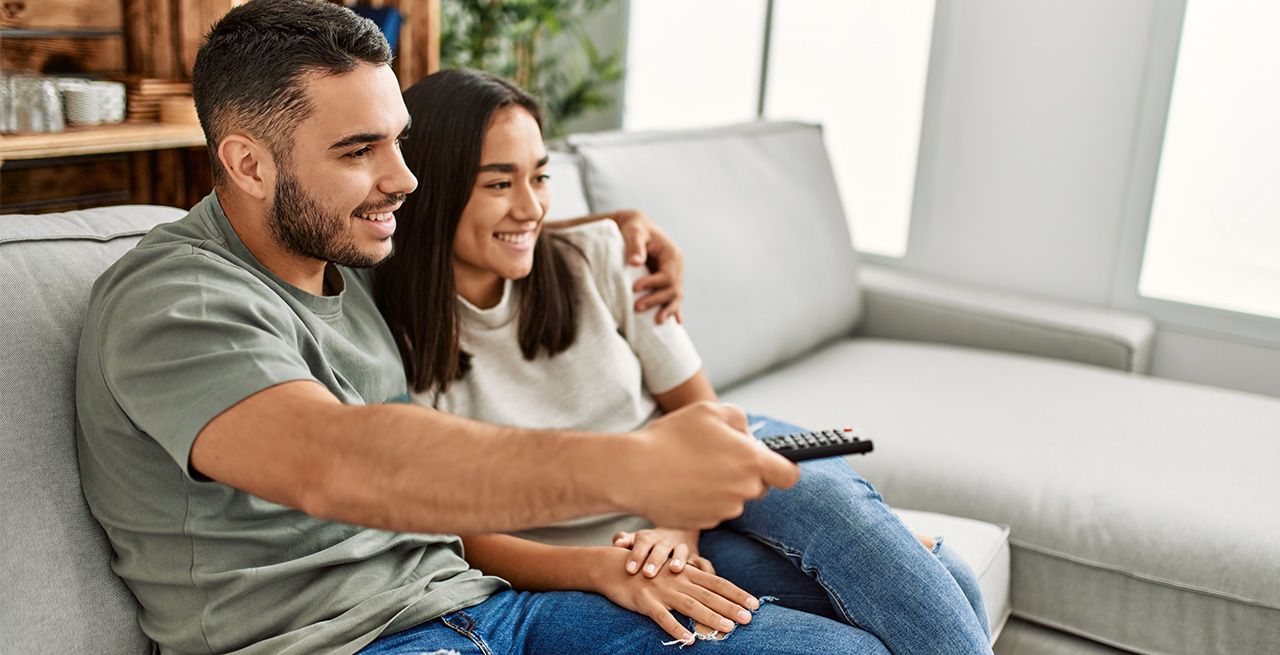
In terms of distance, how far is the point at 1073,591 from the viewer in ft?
5.87

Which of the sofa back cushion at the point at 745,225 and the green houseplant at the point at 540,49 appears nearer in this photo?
the sofa back cushion at the point at 745,225

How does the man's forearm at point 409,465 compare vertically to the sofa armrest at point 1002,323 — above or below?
above

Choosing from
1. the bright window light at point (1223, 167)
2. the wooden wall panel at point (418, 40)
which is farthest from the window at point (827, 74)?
the wooden wall panel at point (418, 40)

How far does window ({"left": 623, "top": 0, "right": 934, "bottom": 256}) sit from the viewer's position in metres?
3.28

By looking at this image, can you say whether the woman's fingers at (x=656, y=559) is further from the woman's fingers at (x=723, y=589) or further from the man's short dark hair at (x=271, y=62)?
the man's short dark hair at (x=271, y=62)

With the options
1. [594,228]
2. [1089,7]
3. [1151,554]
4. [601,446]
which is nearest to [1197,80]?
[1089,7]

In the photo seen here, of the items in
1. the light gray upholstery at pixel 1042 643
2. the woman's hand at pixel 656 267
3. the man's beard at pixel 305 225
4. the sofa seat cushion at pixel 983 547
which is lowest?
the light gray upholstery at pixel 1042 643

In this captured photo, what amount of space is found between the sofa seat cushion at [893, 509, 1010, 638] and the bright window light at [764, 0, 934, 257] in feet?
5.31

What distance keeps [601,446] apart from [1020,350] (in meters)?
2.04

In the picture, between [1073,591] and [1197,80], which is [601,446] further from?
[1197,80]

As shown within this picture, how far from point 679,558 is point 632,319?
46 centimetres

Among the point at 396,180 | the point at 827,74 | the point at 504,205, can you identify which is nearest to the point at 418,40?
the point at 827,74

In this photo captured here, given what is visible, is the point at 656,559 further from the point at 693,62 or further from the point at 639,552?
the point at 693,62

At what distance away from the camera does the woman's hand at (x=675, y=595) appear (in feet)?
4.07
